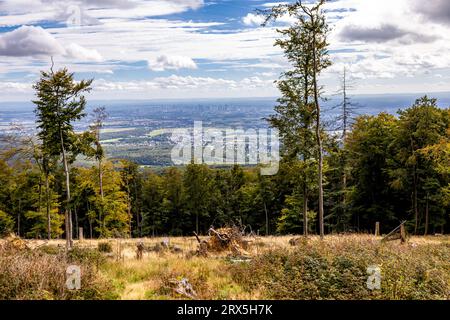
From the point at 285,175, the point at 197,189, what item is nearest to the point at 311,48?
the point at 285,175

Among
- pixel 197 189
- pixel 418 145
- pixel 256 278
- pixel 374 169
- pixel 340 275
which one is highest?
pixel 418 145

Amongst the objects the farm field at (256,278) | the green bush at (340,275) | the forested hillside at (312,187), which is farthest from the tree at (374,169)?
the farm field at (256,278)

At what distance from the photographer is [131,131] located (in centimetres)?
10888

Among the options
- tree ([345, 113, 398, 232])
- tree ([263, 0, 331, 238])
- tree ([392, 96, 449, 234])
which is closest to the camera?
tree ([263, 0, 331, 238])

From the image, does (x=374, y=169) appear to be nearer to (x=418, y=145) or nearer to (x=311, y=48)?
(x=418, y=145)

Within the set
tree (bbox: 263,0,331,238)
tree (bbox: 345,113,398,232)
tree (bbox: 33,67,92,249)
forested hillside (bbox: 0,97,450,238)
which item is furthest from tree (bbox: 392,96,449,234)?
tree (bbox: 33,67,92,249)

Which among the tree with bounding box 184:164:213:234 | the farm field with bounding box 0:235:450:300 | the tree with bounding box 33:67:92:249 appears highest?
the tree with bounding box 33:67:92:249

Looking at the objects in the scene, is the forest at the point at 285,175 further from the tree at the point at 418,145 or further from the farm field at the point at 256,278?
the farm field at the point at 256,278

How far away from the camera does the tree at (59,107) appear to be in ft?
72.6

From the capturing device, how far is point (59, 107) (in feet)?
74.4

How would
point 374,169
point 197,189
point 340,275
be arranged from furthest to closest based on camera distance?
point 197,189
point 374,169
point 340,275

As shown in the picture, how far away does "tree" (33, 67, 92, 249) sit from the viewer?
72.6 feet

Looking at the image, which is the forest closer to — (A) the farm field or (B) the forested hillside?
(B) the forested hillside
